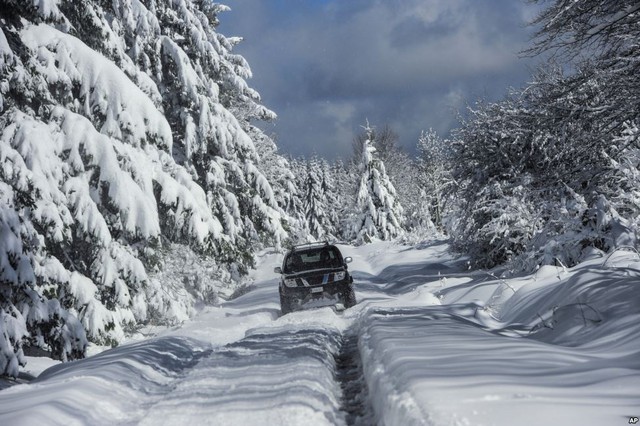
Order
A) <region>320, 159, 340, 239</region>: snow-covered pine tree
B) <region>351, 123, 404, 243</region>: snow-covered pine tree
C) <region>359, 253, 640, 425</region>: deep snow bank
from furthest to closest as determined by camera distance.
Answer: <region>320, 159, 340, 239</region>: snow-covered pine tree → <region>351, 123, 404, 243</region>: snow-covered pine tree → <region>359, 253, 640, 425</region>: deep snow bank

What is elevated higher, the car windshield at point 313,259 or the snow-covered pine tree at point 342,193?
the snow-covered pine tree at point 342,193

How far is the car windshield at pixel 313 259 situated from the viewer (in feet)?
46.2

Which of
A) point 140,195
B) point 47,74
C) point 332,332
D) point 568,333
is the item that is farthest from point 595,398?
point 47,74

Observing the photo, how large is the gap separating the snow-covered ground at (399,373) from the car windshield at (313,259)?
13.3 feet

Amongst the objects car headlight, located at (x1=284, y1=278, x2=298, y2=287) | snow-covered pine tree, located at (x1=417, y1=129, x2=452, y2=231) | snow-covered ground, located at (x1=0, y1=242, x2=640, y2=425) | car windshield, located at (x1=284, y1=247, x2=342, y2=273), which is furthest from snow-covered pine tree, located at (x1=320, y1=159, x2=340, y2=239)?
snow-covered ground, located at (x1=0, y1=242, x2=640, y2=425)

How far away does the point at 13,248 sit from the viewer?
7090 mm

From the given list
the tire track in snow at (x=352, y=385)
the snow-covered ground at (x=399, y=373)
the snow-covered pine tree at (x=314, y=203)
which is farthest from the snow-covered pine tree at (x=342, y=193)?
the tire track in snow at (x=352, y=385)

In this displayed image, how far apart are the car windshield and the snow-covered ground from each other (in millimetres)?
4060

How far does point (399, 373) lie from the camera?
4887 millimetres

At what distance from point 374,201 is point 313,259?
3964 centimetres

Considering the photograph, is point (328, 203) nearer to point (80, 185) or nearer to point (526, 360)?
point (80, 185)

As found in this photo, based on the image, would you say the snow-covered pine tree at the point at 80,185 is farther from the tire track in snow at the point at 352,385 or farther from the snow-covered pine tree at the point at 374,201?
the snow-covered pine tree at the point at 374,201

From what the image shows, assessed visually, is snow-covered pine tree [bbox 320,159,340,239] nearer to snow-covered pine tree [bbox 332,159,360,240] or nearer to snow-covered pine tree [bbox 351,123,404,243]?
snow-covered pine tree [bbox 332,159,360,240]

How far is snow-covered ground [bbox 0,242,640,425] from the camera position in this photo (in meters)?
3.68
